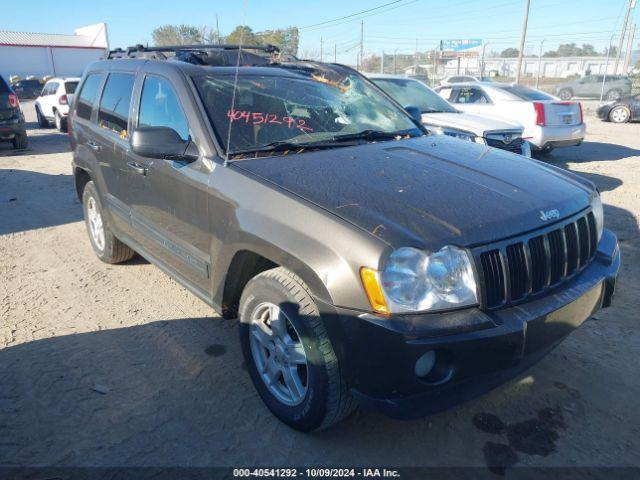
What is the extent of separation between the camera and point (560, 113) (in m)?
9.40

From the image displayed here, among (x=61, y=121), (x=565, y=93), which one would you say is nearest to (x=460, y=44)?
(x=565, y=93)

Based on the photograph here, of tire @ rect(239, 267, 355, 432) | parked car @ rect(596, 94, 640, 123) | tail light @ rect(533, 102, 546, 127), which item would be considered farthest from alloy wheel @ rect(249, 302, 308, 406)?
parked car @ rect(596, 94, 640, 123)

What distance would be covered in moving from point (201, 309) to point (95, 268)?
60.4 inches

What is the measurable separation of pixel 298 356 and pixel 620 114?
62.5ft

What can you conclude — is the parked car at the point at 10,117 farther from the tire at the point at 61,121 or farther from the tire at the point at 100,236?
the tire at the point at 100,236

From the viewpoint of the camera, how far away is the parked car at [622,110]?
17156 mm

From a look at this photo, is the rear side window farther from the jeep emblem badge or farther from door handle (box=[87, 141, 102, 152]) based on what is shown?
the jeep emblem badge

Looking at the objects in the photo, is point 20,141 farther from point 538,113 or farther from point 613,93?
point 613,93

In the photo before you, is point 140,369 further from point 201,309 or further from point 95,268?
point 95,268

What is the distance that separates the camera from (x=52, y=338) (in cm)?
358

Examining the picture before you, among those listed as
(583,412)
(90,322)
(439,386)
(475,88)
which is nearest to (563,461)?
(583,412)

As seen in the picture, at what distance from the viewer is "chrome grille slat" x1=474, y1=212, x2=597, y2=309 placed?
2180 mm

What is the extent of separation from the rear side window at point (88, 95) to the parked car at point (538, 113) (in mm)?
7271

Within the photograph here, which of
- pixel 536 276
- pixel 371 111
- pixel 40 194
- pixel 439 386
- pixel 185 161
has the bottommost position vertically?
pixel 40 194
